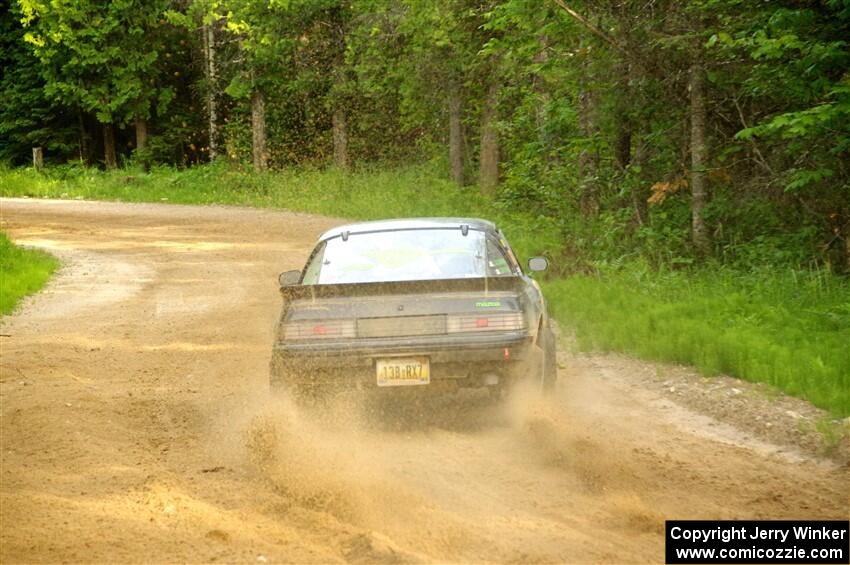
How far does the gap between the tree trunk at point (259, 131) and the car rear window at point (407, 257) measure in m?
28.0

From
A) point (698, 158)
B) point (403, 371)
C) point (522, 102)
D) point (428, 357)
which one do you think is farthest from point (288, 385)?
point (522, 102)

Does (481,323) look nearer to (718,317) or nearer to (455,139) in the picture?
(718,317)

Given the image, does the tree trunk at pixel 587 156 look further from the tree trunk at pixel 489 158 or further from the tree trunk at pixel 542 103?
A: the tree trunk at pixel 489 158

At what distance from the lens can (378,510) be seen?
235 inches

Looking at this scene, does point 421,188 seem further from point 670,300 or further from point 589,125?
point 670,300

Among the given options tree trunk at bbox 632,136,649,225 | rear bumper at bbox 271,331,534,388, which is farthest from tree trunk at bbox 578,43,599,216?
rear bumper at bbox 271,331,534,388

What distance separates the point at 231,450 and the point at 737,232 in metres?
9.06

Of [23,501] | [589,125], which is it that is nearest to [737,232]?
[589,125]

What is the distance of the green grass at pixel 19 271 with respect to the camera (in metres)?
16.1

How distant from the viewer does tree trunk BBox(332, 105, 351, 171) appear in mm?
34875

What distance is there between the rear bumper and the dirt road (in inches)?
9.4

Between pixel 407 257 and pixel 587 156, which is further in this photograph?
pixel 587 156

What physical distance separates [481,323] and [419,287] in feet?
1.73

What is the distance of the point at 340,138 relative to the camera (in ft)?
115
